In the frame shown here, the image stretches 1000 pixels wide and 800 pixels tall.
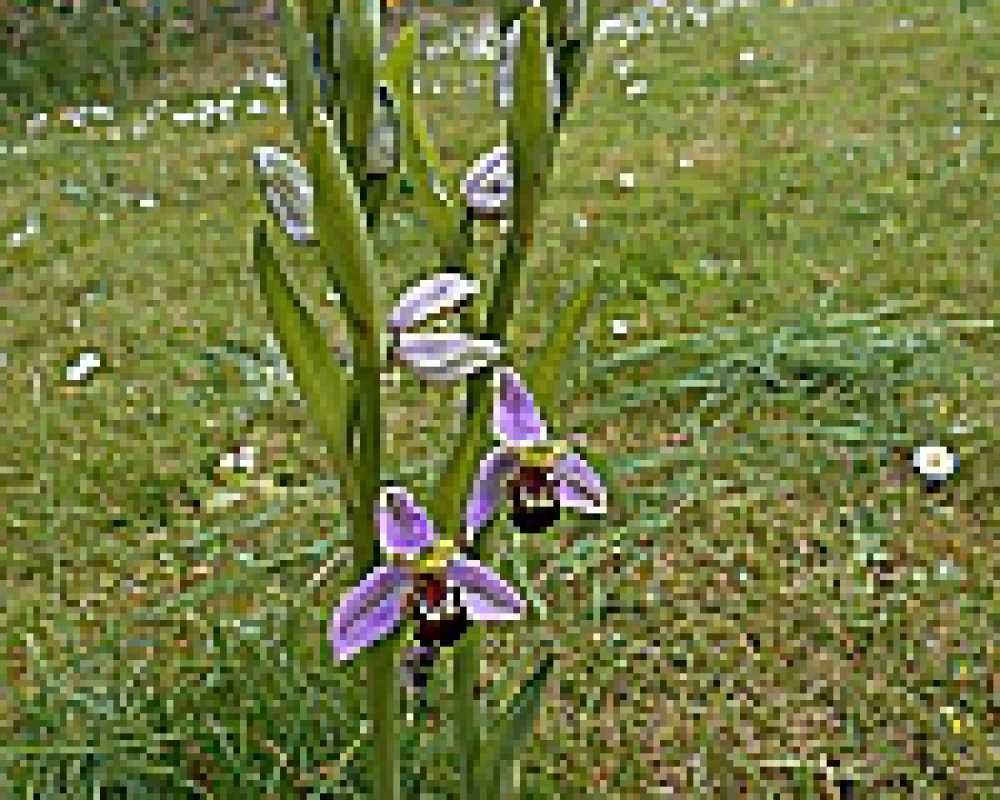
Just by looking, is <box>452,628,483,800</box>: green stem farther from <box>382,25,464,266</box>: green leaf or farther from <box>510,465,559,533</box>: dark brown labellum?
<box>382,25,464,266</box>: green leaf

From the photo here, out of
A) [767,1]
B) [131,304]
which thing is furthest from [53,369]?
[767,1]

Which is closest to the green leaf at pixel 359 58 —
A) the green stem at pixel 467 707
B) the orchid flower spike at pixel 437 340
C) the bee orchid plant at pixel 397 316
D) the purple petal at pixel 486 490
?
the bee orchid plant at pixel 397 316

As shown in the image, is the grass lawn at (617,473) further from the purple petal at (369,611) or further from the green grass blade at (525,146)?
the purple petal at (369,611)

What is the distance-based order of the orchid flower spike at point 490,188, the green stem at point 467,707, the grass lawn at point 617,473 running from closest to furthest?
1. the orchid flower spike at point 490,188
2. the green stem at point 467,707
3. the grass lawn at point 617,473

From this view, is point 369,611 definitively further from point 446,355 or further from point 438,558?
point 446,355

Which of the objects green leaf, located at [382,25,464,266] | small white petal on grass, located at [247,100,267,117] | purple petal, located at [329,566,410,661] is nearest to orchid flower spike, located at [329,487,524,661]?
purple petal, located at [329,566,410,661]

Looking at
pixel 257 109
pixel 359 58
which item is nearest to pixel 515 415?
pixel 359 58
